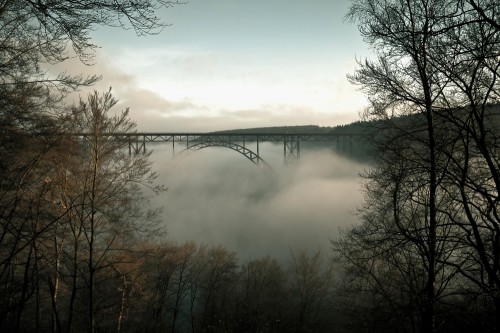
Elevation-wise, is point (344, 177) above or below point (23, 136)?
below

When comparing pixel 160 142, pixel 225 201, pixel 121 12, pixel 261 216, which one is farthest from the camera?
pixel 225 201

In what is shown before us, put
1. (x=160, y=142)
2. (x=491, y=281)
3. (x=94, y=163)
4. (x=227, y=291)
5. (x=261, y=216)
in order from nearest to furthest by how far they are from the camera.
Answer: (x=491, y=281) → (x=94, y=163) → (x=227, y=291) → (x=160, y=142) → (x=261, y=216)

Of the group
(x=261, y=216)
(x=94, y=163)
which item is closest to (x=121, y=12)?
(x=94, y=163)

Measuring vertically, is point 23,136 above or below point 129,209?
above

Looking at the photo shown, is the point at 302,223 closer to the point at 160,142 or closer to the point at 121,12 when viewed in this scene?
the point at 160,142

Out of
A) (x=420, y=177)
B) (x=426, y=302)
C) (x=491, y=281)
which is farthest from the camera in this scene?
(x=420, y=177)

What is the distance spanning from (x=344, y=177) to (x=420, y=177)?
49.2 metres

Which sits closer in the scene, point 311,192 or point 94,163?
point 94,163

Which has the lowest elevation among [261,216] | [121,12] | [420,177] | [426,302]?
[261,216]

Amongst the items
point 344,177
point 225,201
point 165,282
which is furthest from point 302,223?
point 165,282

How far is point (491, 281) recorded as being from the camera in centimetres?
439

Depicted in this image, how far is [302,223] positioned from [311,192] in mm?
16254

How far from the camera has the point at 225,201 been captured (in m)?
58.8

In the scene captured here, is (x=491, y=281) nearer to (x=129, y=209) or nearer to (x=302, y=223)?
(x=129, y=209)
